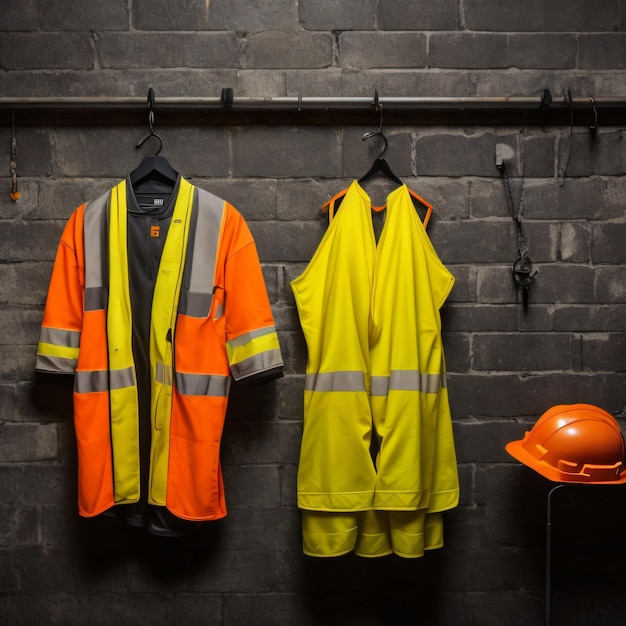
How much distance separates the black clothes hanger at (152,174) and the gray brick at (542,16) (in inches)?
46.6

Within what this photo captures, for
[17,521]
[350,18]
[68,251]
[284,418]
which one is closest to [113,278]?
[68,251]

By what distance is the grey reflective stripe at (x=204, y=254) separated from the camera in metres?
2.00

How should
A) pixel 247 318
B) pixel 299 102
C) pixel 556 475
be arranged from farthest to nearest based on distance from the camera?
1. pixel 299 102
2. pixel 247 318
3. pixel 556 475

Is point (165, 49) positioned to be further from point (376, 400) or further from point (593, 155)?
point (593, 155)

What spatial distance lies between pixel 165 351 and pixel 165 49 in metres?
1.09

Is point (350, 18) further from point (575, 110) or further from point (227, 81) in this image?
point (575, 110)

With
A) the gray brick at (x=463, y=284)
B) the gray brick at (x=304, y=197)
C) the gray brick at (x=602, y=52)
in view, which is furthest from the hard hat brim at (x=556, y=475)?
the gray brick at (x=602, y=52)

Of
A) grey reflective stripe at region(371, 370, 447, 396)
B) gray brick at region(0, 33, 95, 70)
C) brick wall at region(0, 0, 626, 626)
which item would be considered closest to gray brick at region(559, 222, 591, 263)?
brick wall at region(0, 0, 626, 626)

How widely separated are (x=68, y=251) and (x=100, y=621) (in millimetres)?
1377

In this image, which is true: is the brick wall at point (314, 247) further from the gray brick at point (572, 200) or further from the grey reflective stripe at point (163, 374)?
the grey reflective stripe at point (163, 374)

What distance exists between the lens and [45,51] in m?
2.19

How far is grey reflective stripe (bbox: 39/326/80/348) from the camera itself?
2.02 m

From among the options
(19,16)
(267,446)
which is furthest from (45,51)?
(267,446)

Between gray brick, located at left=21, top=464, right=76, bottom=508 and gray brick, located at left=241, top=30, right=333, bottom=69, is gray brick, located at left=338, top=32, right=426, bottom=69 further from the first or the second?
gray brick, located at left=21, top=464, right=76, bottom=508
